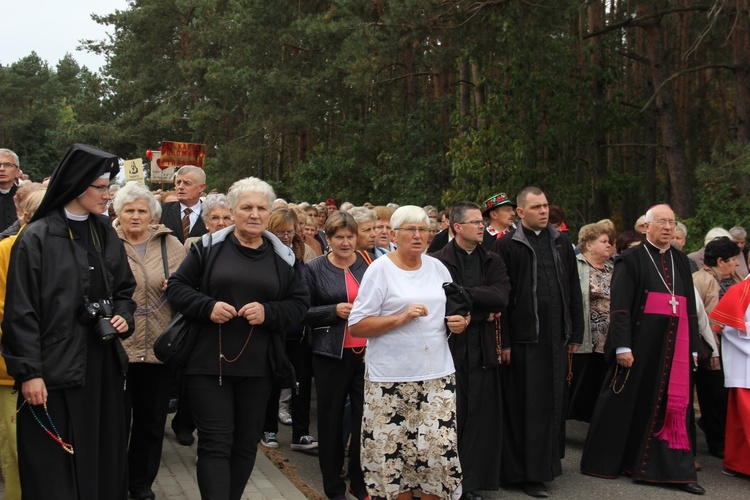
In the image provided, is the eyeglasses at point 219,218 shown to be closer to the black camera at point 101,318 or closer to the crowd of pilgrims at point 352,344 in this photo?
the crowd of pilgrims at point 352,344

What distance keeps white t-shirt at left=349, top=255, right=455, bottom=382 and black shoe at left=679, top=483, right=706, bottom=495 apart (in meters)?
2.67

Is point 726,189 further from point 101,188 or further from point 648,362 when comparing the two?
point 101,188

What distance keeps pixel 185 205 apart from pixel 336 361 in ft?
9.07

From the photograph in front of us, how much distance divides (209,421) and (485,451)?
2410 millimetres

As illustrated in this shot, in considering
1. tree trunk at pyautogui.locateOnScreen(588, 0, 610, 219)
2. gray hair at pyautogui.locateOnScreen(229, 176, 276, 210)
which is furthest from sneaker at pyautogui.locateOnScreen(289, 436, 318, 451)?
tree trunk at pyautogui.locateOnScreen(588, 0, 610, 219)

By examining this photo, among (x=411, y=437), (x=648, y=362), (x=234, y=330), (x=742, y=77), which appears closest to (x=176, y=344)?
(x=234, y=330)

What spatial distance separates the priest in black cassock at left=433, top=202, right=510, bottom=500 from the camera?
638 centimetres

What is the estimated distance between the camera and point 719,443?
8125 mm

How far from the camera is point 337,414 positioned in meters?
6.23

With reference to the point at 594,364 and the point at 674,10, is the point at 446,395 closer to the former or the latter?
the point at 594,364

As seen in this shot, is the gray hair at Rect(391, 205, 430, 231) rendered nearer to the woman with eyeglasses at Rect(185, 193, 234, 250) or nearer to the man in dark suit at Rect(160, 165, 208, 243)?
the woman with eyeglasses at Rect(185, 193, 234, 250)

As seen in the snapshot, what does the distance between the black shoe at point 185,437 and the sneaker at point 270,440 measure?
640 mm

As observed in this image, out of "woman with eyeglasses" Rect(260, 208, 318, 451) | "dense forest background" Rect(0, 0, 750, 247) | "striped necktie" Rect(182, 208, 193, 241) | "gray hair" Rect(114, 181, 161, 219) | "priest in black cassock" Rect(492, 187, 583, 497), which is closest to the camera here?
"gray hair" Rect(114, 181, 161, 219)

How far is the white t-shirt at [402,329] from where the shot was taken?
535 cm
